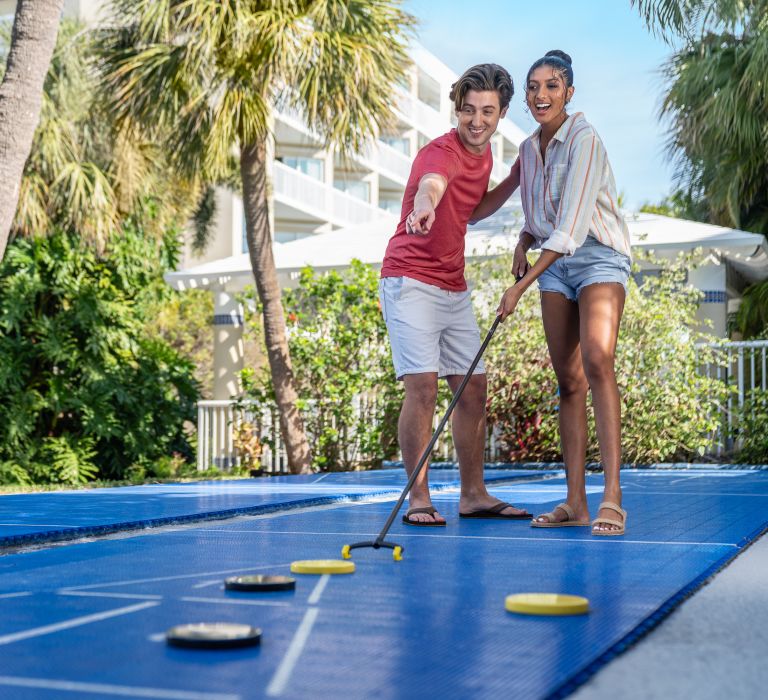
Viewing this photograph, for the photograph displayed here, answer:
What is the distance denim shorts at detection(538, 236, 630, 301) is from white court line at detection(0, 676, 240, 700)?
7.81 ft

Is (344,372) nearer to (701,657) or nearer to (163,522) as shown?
(163,522)

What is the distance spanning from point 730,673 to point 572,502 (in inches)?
82.9

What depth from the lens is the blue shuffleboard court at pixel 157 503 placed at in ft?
12.2

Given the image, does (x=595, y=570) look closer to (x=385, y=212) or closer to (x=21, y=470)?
(x=21, y=470)

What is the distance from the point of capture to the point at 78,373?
42.5 ft

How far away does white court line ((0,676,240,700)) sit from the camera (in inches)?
60.6

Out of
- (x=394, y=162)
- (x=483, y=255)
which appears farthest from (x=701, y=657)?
(x=394, y=162)

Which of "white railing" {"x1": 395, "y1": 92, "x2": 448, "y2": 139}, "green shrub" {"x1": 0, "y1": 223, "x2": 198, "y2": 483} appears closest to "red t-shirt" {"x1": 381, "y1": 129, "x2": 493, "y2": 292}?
"green shrub" {"x1": 0, "y1": 223, "x2": 198, "y2": 483}

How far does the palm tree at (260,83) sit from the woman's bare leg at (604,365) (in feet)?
21.8

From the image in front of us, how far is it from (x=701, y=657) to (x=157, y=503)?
11.1ft

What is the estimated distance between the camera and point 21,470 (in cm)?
1227

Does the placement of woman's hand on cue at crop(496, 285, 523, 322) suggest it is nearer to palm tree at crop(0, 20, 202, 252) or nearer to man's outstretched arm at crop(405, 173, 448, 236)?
man's outstretched arm at crop(405, 173, 448, 236)

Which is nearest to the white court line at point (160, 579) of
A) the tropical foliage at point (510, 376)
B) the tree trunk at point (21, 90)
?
the tree trunk at point (21, 90)

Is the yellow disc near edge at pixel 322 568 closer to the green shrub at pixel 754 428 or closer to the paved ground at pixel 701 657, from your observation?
the paved ground at pixel 701 657
